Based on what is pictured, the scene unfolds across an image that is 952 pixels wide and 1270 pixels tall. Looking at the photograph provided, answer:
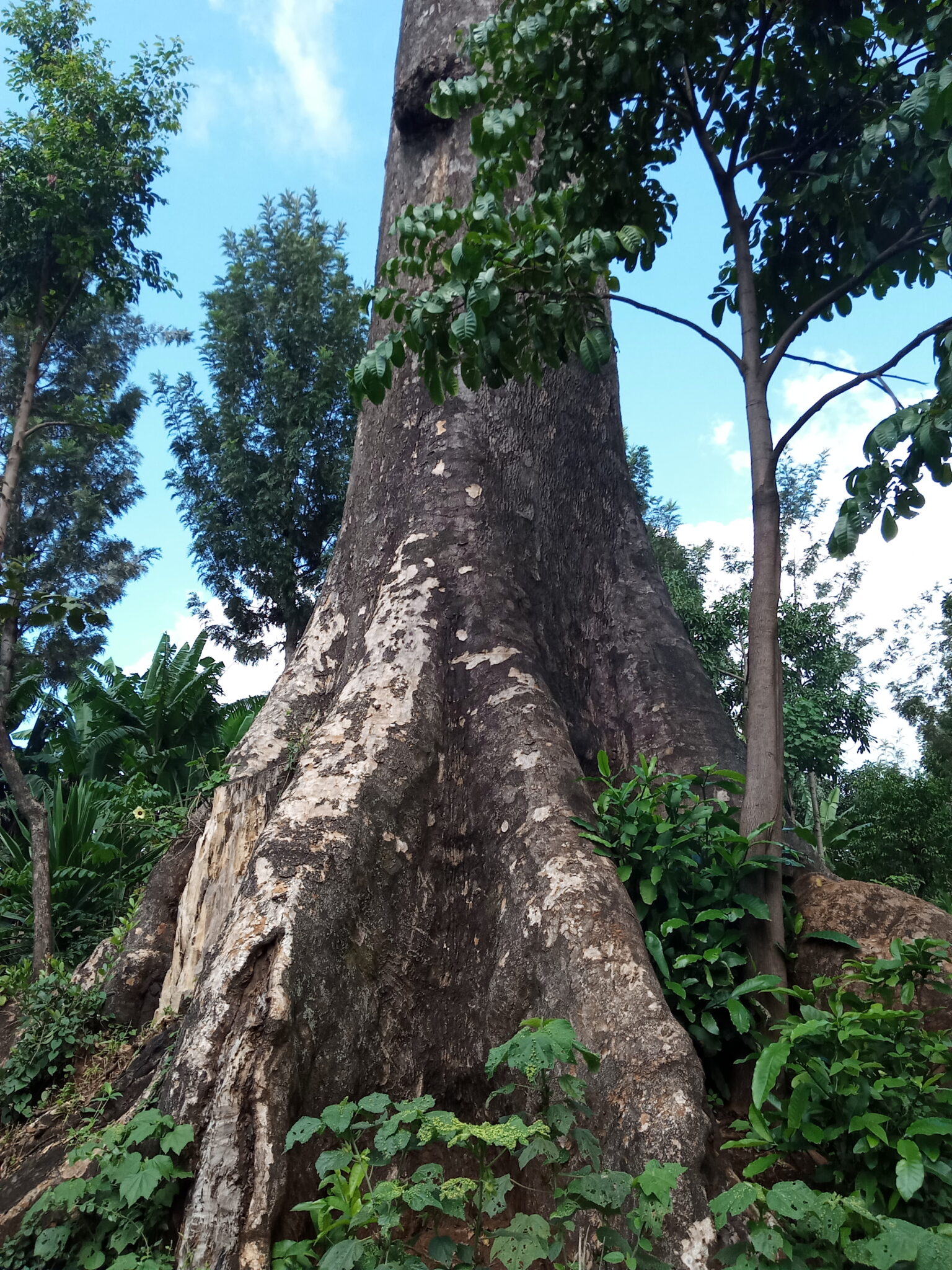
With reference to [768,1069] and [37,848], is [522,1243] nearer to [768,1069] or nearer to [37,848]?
[768,1069]

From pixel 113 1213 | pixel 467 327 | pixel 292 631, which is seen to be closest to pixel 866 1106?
pixel 113 1213

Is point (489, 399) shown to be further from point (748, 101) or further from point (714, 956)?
point (714, 956)

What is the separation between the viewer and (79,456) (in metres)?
18.4

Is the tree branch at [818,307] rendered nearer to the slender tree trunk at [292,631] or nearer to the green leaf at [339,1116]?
the green leaf at [339,1116]

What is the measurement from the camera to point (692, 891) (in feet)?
10.2

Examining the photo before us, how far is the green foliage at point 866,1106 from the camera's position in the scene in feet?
6.84

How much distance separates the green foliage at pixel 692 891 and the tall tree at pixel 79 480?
51.9 ft

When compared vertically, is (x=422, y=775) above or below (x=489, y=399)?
below

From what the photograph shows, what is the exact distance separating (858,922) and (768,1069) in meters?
1.12

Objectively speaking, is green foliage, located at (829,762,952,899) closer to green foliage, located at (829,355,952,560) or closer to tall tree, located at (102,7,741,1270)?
tall tree, located at (102,7,741,1270)

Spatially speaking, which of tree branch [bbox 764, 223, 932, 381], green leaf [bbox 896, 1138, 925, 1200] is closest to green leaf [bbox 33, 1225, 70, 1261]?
green leaf [bbox 896, 1138, 925, 1200]

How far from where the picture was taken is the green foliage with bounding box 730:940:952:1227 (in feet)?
Answer: 6.84

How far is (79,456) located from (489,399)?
53.0 ft

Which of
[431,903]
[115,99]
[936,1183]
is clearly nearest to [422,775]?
[431,903]
